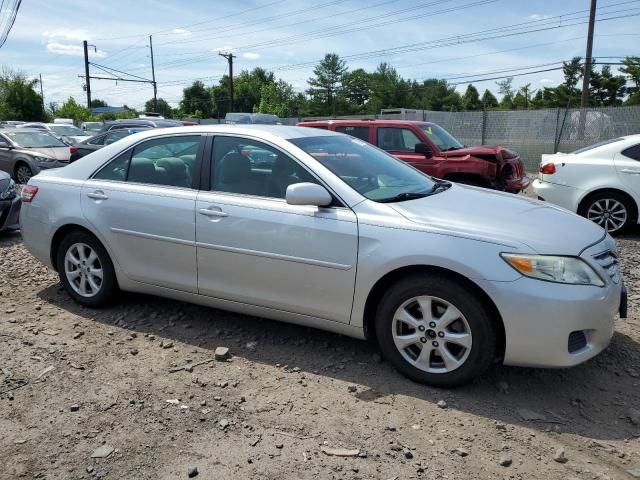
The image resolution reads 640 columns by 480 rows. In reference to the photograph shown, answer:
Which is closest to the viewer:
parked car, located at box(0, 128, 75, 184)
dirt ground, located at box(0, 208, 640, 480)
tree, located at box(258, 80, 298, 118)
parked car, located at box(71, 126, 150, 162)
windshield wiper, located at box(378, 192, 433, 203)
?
dirt ground, located at box(0, 208, 640, 480)

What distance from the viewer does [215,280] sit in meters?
3.99

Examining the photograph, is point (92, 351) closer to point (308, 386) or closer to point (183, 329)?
point (183, 329)

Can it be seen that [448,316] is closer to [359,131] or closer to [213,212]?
[213,212]

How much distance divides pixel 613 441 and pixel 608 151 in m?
5.87

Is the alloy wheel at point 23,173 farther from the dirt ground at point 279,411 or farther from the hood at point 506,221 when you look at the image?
the hood at point 506,221

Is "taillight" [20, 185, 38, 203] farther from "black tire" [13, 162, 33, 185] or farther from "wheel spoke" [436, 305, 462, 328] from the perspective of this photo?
"black tire" [13, 162, 33, 185]

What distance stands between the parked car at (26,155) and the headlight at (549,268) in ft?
41.1

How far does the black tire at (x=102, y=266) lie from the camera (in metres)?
4.54

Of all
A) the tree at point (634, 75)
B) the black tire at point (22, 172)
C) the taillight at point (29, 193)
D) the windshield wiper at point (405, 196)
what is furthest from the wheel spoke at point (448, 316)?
the tree at point (634, 75)

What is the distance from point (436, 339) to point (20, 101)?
60736 mm

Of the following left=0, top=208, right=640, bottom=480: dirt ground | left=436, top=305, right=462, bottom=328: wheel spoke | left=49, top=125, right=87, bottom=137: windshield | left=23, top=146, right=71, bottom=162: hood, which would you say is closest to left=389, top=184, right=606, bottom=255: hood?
left=436, top=305, right=462, bottom=328: wheel spoke

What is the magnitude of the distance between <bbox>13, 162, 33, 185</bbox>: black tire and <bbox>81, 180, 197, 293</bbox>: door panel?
419 inches

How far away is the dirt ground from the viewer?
2.72m

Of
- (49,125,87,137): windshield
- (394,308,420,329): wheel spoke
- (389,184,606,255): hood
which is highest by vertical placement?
(389,184,606,255): hood
